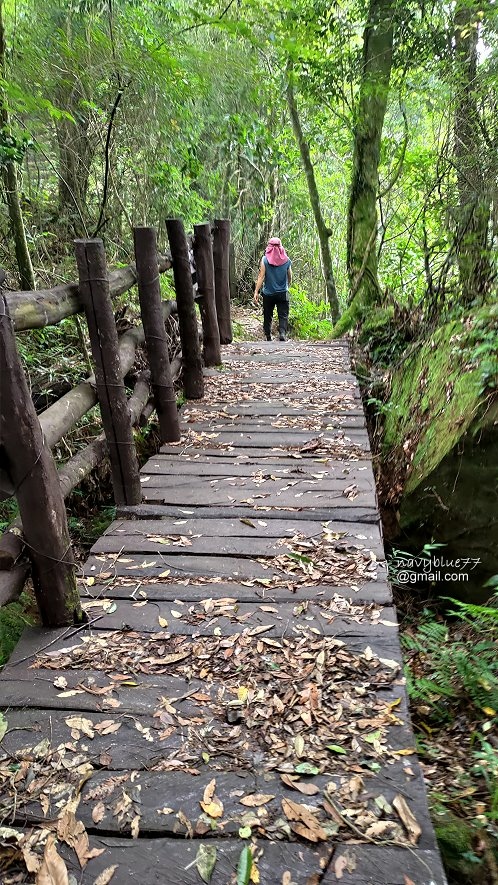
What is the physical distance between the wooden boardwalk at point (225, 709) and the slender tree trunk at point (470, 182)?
147 inches

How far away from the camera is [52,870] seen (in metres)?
1.57

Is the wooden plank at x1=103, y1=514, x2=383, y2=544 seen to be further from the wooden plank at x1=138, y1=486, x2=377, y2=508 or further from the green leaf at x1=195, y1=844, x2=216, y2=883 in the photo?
the green leaf at x1=195, y1=844, x2=216, y2=883

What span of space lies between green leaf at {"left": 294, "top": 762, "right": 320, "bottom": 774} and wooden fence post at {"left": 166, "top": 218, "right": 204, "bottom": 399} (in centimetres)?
404

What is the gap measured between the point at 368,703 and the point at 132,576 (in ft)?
4.61

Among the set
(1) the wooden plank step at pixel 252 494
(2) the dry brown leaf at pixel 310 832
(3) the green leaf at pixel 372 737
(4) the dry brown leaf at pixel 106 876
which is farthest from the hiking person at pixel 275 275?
(4) the dry brown leaf at pixel 106 876

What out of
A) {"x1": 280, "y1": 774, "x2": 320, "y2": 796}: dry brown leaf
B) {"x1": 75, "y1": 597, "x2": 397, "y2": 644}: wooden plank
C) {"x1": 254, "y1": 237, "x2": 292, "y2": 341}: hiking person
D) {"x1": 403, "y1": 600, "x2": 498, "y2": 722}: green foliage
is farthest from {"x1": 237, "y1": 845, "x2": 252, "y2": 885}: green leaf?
{"x1": 254, "y1": 237, "x2": 292, "y2": 341}: hiking person

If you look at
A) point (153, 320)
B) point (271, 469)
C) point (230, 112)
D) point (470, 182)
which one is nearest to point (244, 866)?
point (271, 469)

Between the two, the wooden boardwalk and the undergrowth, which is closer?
the wooden boardwalk

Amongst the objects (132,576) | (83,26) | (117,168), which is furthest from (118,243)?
(132,576)

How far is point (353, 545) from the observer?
3129mm

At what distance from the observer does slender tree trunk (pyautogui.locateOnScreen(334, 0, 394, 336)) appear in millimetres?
7496

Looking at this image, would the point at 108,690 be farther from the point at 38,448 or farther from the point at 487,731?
the point at 487,731

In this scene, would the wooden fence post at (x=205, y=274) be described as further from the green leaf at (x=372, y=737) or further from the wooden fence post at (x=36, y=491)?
the green leaf at (x=372, y=737)

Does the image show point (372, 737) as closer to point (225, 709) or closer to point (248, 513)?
point (225, 709)
